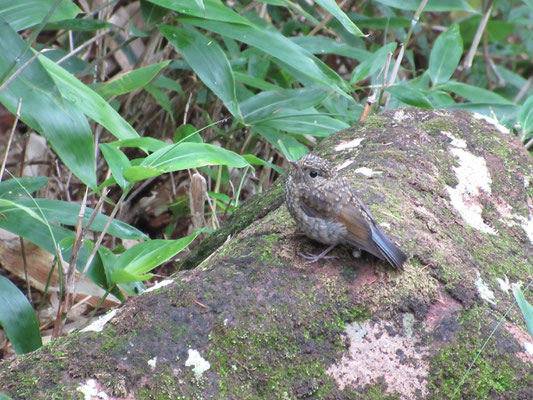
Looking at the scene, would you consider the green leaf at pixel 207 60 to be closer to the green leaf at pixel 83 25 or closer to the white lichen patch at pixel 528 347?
the green leaf at pixel 83 25

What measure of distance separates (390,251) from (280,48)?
63.9 inches

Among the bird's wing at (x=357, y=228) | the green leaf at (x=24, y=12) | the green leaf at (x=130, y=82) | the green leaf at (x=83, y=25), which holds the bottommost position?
the bird's wing at (x=357, y=228)

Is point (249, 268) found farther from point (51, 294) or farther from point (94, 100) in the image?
point (51, 294)

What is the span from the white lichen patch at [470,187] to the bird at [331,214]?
1.92 ft

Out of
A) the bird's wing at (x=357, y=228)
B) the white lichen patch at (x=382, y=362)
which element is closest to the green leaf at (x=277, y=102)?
the bird's wing at (x=357, y=228)

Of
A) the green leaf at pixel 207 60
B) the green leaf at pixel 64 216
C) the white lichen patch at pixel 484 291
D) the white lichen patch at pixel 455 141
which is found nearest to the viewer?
the white lichen patch at pixel 484 291

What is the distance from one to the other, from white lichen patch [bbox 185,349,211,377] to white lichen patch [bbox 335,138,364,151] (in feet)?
5.47

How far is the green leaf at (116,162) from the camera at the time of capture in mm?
2279

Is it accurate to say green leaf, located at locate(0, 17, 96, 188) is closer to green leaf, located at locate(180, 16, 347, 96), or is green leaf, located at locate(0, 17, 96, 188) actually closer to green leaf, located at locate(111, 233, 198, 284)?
green leaf, located at locate(111, 233, 198, 284)

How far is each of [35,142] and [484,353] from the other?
3653mm

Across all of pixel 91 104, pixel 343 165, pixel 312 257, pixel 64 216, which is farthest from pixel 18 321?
pixel 343 165

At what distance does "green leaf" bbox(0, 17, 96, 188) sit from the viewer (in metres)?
2.43

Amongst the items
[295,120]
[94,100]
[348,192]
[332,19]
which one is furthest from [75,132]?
[332,19]

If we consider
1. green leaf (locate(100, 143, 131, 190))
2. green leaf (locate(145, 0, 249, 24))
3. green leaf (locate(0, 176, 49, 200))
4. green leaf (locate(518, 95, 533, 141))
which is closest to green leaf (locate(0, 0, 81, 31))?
green leaf (locate(145, 0, 249, 24))
